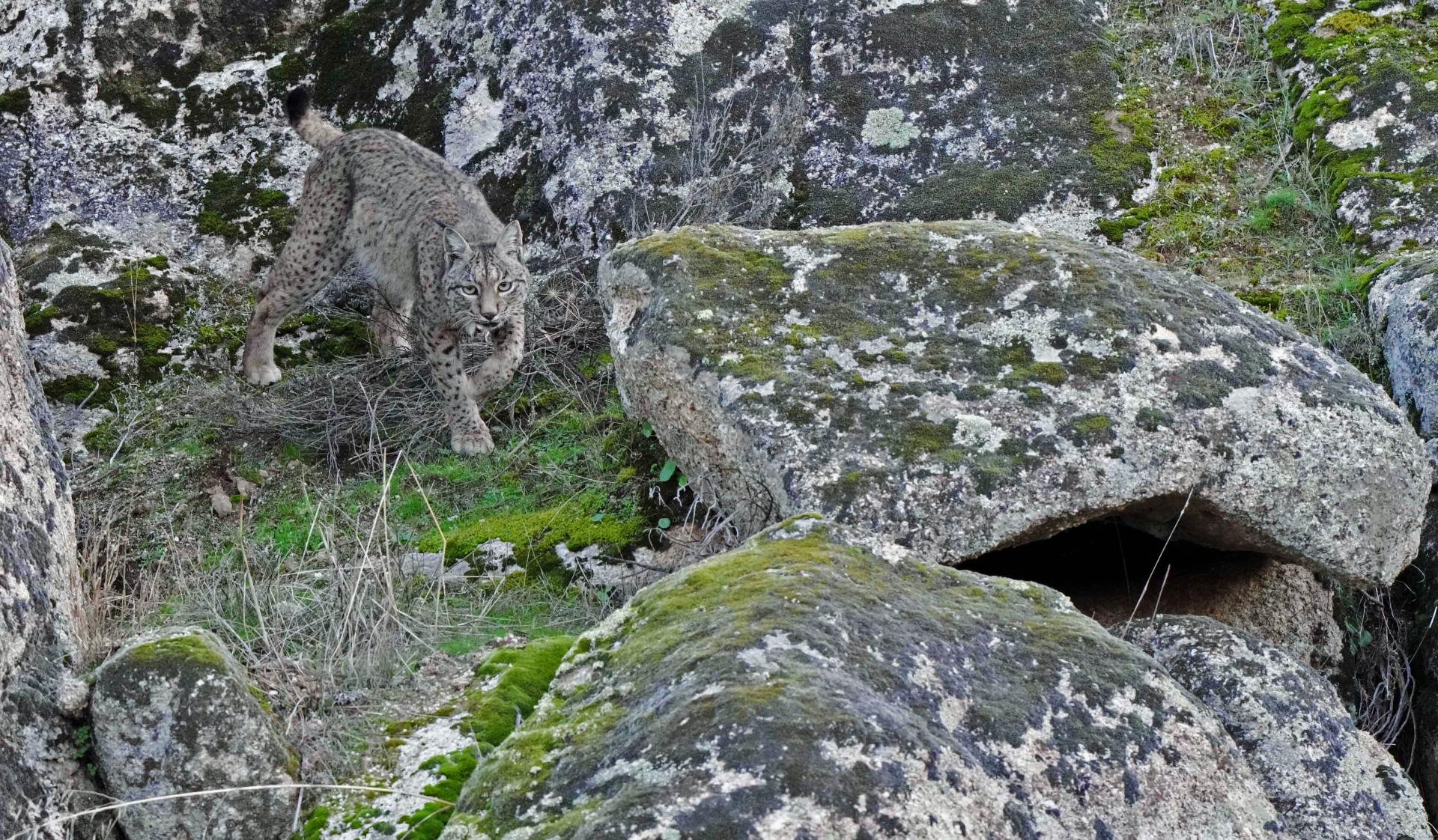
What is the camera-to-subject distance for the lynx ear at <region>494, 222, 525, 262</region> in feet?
23.7

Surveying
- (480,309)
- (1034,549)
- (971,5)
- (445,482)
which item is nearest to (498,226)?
(480,309)

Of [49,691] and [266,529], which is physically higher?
[49,691]

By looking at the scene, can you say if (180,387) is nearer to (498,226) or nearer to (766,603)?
(498,226)

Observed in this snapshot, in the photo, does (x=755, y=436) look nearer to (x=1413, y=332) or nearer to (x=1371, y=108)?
(x=1413, y=332)

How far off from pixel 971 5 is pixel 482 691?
522 cm

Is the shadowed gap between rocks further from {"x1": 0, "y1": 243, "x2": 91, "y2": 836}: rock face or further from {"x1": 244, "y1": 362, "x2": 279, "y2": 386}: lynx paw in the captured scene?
{"x1": 244, "y1": 362, "x2": 279, "y2": 386}: lynx paw

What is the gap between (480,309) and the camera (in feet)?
24.2

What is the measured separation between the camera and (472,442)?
6789 mm

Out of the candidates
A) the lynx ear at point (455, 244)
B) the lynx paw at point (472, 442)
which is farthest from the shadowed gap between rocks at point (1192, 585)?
the lynx ear at point (455, 244)

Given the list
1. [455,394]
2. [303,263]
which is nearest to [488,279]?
[455,394]

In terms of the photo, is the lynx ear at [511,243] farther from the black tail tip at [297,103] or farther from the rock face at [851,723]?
the rock face at [851,723]

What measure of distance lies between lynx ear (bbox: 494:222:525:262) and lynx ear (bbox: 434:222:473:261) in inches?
8.8

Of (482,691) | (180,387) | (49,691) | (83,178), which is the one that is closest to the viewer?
(49,691)

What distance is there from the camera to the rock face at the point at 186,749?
10.6ft
